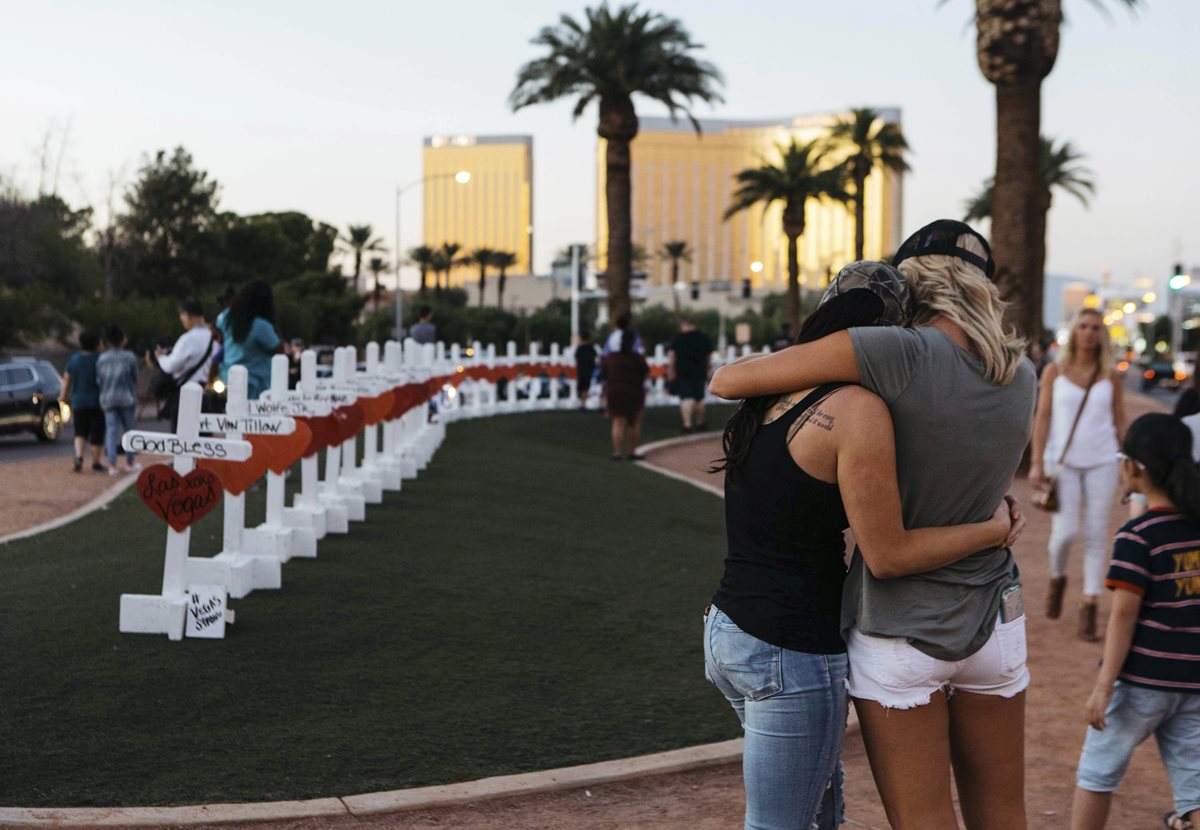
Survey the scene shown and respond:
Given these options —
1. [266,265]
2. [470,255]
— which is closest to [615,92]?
[266,265]

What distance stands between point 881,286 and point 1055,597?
671cm

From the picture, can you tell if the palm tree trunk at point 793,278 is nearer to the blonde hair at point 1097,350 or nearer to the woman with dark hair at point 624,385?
the woman with dark hair at point 624,385

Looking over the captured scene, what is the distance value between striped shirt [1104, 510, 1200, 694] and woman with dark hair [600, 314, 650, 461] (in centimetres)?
1557

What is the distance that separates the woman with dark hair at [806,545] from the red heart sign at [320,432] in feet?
23.4

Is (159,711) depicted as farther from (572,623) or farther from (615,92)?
(615,92)

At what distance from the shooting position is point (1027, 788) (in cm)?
602

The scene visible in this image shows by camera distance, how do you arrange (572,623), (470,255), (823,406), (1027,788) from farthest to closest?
1. (470,255)
2. (572,623)
3. (1027,788)
4. (823,406)

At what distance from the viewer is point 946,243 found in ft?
10.7

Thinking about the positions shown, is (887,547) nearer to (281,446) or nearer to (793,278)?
(281,446)

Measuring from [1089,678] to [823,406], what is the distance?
18.0 ft

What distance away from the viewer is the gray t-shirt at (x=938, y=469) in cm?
305

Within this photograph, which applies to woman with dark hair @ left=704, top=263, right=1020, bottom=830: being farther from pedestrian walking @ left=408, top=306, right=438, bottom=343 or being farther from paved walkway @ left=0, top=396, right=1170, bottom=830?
pedestrian walking @ left=408, top=306, right=438, bottom=343

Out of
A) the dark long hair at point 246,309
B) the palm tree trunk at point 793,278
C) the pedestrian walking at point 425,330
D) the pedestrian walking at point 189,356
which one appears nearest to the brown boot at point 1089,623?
the dark long hair at point 246,309

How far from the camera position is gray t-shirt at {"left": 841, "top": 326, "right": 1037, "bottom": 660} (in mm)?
3053
